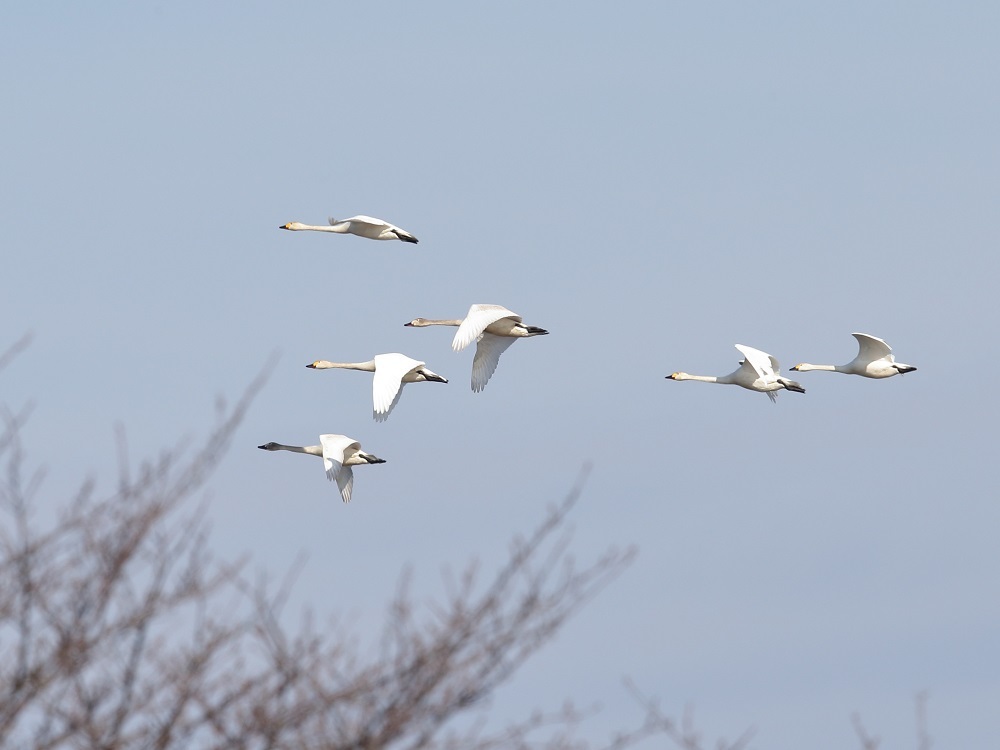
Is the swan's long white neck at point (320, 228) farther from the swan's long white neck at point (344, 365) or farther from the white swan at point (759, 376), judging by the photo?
the white swan at point (759, 376)

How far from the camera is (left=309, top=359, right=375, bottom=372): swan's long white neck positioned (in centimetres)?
3409

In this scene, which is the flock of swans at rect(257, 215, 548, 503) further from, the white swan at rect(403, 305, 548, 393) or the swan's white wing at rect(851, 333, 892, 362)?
the swan's white wing at rect(851, 333, 892, 362)

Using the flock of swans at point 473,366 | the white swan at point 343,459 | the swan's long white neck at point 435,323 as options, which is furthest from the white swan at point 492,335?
the swan's long white neck at point 435,323

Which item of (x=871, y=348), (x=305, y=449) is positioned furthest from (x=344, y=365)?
(x=871, y=348)

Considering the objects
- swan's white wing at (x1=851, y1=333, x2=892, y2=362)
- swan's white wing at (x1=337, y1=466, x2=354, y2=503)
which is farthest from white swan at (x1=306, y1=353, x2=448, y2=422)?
swan's white wing at (x1=851, y1=333, x2=892, y2=362)

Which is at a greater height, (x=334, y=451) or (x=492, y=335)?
(x=492, y=335)

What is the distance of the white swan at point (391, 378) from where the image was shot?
2805 centimetres

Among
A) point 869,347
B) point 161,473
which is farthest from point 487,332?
point 161,473

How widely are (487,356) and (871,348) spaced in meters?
6.93

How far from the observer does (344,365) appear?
34844mm

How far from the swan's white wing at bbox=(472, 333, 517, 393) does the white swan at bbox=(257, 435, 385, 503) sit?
1981 millimetres

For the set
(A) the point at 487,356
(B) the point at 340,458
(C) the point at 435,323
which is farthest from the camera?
(C) the point at 435,323

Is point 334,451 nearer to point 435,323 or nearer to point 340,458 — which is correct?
point 340,458

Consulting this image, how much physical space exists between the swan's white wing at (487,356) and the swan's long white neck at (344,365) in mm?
2391
